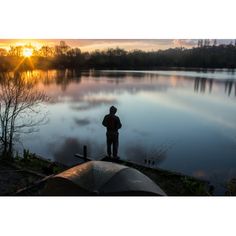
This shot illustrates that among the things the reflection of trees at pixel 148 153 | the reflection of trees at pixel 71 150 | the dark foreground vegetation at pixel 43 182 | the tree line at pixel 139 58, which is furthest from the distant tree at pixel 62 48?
the dark foreground vegetation at pixel 43 182

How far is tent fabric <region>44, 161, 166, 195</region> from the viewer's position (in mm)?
4980

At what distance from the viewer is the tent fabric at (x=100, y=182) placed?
196 inches

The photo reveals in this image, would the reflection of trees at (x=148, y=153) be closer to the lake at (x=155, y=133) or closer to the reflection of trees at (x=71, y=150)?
the lake at (x=155, y=133)

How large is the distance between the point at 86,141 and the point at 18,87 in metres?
7.05

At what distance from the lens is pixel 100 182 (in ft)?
16.5

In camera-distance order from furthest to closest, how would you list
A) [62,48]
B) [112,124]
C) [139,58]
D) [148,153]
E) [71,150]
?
[139,58] < [62,48] < [71,150] < [148,153] < [112,124]

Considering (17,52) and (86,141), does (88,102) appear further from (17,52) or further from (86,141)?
(86,141)

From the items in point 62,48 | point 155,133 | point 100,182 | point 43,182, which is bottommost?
point 155,133

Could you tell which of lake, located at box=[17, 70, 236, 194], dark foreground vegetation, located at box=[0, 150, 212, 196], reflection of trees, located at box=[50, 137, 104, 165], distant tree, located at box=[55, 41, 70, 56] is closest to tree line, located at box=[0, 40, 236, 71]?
distant tree, located at box=[55, 41, 70, 56]

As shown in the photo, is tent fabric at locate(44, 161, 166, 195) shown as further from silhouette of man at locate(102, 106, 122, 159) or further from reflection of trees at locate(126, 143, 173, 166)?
reflection of trees at locate(126, 143, 173, 166)

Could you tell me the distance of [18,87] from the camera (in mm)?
12742

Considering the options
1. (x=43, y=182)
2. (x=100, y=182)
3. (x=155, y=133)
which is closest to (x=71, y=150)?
(x=155, y=133)

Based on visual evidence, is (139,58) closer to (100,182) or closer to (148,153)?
(148,153)

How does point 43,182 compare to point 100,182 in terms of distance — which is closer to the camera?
point 100,182
